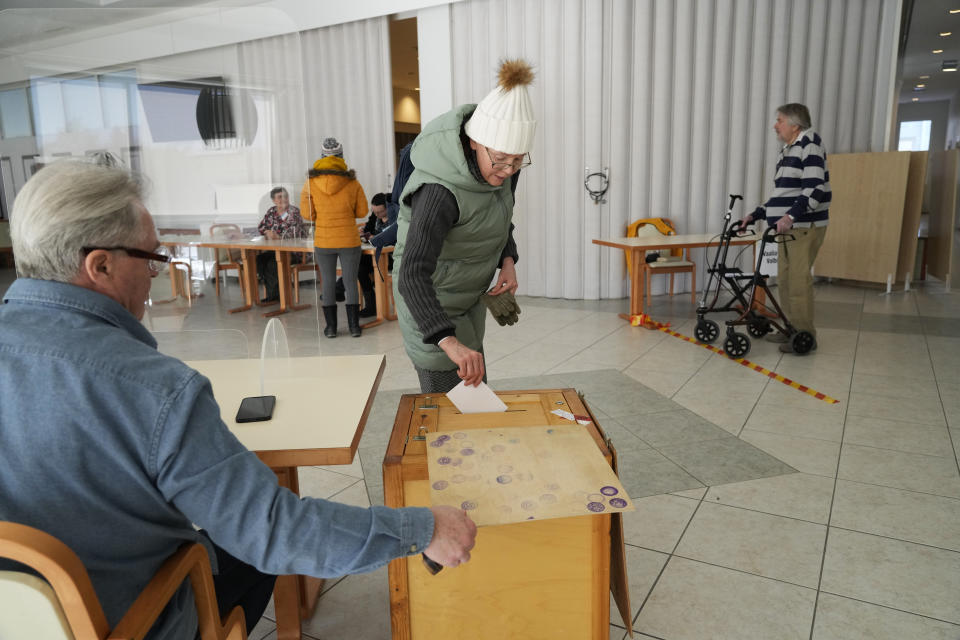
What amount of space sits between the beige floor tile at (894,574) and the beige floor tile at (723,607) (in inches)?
6.3

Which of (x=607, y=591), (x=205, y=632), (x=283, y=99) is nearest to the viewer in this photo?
(x=205, y=632)

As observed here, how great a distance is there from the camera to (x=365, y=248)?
564 centimetres

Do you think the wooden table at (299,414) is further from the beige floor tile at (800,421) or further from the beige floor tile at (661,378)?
the beige floor tile at (661,378)

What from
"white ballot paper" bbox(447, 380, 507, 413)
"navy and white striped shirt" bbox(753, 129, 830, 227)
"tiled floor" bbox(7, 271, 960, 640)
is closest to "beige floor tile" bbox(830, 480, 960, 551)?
"tiled floor" bbox(7, 271, 960, 640)

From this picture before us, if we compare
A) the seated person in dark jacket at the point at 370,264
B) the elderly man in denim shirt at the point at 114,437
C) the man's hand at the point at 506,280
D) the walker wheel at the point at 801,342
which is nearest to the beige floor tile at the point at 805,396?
the walker wheel at the point at 801,342

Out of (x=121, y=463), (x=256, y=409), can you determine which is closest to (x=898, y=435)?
(x=256, y=409)

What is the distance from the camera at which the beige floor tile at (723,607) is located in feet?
5.98

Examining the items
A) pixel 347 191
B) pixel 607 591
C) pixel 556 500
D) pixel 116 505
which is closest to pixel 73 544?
pixel 116 505

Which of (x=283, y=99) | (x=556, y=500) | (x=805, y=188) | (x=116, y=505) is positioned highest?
(x=283, y=99)

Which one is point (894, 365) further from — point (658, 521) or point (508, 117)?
point (508, 117)

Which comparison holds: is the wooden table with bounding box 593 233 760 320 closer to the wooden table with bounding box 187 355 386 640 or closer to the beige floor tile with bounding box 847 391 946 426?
the beige floor tile with bounding box 847 391 946 426

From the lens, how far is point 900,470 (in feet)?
9.06

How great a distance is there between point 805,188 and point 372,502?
11.4 feet

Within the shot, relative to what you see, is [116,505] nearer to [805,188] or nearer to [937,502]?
[937,502]
